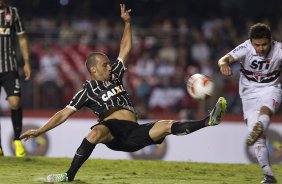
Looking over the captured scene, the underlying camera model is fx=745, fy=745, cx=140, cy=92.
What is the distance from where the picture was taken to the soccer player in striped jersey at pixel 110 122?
26.7ft

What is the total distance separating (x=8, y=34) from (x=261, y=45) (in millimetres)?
4198

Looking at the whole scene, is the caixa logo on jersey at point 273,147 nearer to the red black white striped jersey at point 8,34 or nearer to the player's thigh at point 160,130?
the red black white striped jersey at point 8,34

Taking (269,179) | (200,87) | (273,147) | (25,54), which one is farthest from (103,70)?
(273,147)

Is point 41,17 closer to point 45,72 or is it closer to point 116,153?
point 45,72

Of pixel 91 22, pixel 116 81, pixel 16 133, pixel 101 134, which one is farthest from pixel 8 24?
pixel 91 22

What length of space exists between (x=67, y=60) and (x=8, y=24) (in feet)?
20.7

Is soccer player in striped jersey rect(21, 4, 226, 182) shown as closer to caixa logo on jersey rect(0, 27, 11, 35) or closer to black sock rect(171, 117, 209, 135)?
black sock rect(171, 117, 209, 135)

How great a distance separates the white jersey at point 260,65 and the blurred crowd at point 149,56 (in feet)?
19.2

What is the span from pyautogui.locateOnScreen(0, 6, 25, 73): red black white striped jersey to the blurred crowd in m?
→ 4.56

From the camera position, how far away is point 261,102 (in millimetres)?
8531

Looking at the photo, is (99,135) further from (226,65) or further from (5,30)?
Answer: (5,30)

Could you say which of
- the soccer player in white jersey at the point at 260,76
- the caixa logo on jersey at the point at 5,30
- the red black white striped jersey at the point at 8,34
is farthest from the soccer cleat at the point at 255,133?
the caixa logo on jersey at the point at 5,30

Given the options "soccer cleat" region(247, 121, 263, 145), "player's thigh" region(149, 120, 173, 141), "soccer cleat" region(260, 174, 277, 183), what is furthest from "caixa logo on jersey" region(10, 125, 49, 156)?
"soccer cleat" region(247, 121, 263, 145)

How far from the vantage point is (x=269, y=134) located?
13.8 meters
